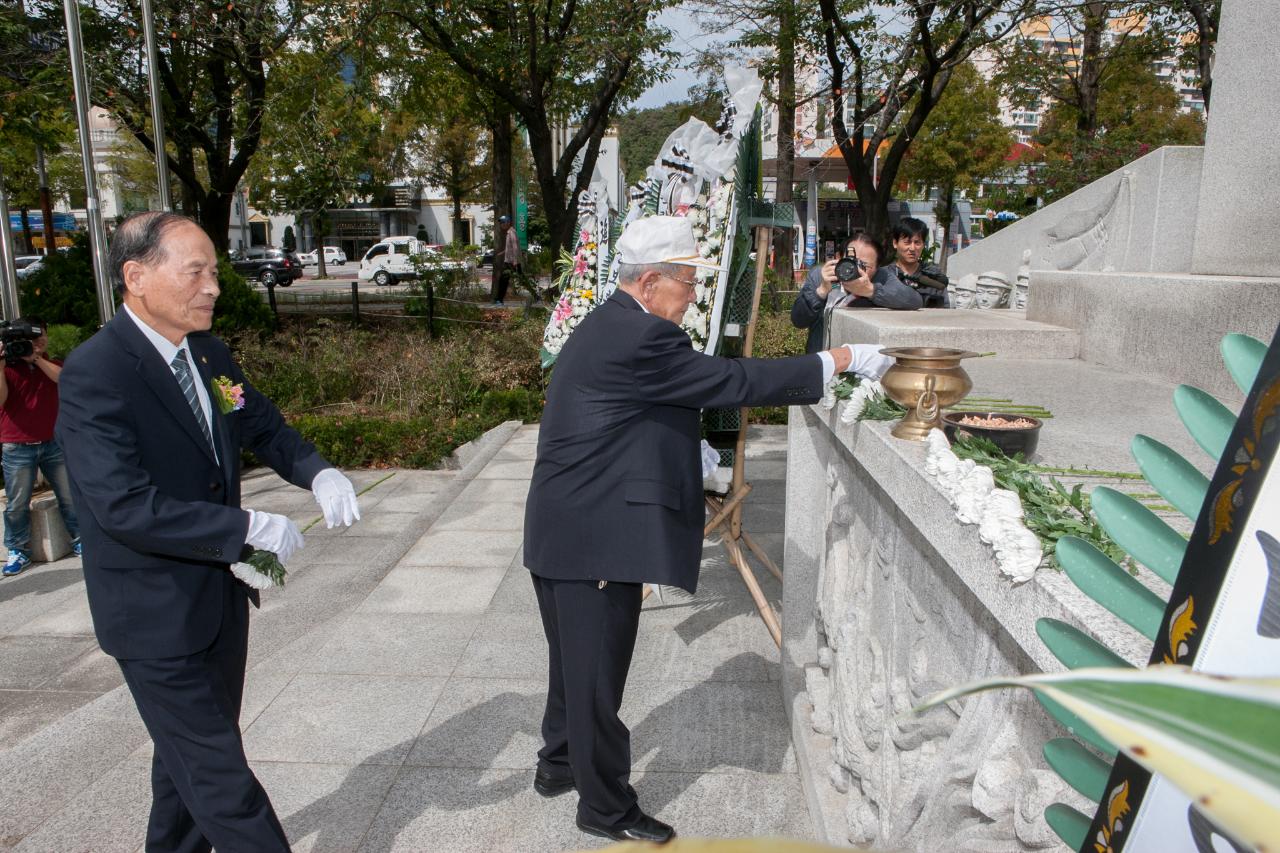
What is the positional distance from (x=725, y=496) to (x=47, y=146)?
9923mm

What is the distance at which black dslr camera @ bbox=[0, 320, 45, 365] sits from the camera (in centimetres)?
612

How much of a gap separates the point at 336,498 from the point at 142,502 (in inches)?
22.6

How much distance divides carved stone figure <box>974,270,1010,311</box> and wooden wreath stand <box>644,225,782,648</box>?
452 centimetres

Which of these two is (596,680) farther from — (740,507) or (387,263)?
(387,263)

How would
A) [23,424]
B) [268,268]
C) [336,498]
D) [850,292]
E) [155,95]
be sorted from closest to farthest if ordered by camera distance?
[336,498] < [850,292] < [23,424] < [155,95] < [268,268]

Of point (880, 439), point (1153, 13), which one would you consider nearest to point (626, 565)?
point (880, 439)

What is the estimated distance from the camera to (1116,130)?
19.8m

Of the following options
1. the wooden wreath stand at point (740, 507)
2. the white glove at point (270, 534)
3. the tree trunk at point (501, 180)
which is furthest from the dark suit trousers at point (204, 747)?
the tree trunk at point (501, 180)

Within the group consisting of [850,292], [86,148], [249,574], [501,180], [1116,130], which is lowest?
[249,574]

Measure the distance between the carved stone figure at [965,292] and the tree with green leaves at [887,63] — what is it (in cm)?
363

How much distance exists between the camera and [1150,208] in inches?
241

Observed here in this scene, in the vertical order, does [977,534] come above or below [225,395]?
below

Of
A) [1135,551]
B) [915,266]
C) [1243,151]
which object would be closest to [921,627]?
[1135,551]

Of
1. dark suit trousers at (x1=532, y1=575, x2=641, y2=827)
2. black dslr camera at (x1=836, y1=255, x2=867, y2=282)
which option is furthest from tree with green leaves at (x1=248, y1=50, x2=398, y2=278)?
dark suit trousers at (x1=532, y1=575, x2=641, y2=827)
